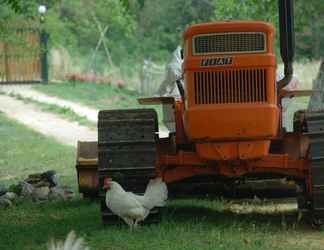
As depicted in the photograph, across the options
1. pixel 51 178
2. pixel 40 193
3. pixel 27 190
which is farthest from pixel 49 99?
pixel 40 193

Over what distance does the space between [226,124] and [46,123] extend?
18.0 metres

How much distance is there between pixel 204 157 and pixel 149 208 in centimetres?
71

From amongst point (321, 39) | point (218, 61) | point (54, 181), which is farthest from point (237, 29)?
point (321, 39)

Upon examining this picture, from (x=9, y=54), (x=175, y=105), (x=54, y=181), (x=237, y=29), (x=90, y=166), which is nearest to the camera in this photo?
(x=237, y=29)

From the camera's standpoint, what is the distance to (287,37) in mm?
9891

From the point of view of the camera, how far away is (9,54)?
1176 inches

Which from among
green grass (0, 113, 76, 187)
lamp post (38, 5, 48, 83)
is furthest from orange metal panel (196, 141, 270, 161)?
lamp post (38, 5, 48, 83)

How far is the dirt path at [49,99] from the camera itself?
3002 centimetres

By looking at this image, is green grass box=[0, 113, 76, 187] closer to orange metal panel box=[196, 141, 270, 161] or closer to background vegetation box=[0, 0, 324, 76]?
orange metal panel box=[196, 141, 270, 161]

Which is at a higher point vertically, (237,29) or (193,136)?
(237,29)

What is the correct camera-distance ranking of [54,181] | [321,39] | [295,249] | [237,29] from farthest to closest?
[321,39]
[54,181]
[237,29]
[295,249]

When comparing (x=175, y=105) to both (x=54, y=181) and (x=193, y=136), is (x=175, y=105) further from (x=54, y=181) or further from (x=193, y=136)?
(x=54, y=181)

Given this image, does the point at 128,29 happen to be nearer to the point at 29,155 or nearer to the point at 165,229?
the point at 29,155

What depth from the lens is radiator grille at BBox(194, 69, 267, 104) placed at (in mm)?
9633
